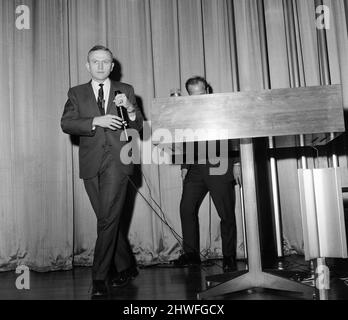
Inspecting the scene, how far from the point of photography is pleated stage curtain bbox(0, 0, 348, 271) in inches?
122

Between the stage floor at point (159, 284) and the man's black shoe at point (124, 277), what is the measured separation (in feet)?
0.13

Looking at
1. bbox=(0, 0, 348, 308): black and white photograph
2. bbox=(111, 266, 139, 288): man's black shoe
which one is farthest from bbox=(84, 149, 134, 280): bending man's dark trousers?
bbox=(0, 0, 348, 308): black and white photograph

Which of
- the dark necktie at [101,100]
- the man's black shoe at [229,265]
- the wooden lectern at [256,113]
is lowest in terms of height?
the man's black shoe at [229,265]

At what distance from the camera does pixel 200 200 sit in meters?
2.99

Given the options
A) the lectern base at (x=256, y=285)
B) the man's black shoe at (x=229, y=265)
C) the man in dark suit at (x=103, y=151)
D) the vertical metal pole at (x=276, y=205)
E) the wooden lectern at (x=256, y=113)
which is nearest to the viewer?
the wooden lectern at (x=256, y=113)

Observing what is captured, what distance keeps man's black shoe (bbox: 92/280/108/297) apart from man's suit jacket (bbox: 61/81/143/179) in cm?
56

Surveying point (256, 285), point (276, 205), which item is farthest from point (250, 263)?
point (276, 205)

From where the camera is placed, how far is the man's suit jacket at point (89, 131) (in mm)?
2043

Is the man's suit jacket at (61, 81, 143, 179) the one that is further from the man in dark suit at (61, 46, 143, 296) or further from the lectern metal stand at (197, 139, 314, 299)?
the lectern metal stand at (197, 139, 314, 299)

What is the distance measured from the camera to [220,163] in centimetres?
275

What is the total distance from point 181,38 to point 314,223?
209 cm

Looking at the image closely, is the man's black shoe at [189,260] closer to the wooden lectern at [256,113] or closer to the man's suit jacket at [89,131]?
the man's suit jacket at [89,131]

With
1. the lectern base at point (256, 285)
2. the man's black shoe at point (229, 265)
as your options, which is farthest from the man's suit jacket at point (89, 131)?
the man's black shoe at point (229, 265)
